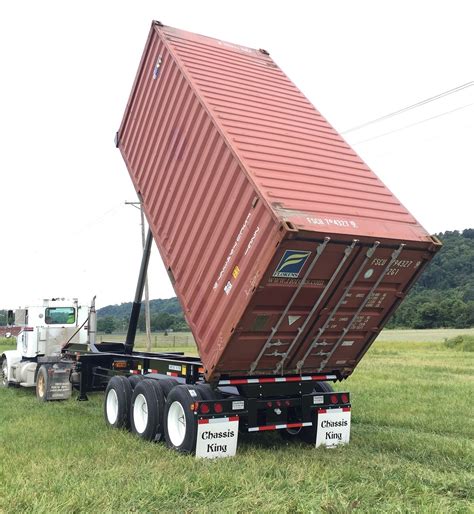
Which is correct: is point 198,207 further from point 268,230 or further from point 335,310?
point 335,310

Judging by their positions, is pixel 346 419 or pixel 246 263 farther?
pixel 346 419

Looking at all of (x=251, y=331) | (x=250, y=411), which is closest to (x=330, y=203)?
(x=251, y=331)

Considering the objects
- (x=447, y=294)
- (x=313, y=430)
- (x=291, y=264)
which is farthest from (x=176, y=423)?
(x=447, y=294)

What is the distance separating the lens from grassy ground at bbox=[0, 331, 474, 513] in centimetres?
516

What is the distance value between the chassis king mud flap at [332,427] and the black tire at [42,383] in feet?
22.2

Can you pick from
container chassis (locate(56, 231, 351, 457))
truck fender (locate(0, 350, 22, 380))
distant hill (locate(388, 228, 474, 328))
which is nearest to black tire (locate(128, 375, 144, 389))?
container chassis (locate(56, 231, 351, 457))

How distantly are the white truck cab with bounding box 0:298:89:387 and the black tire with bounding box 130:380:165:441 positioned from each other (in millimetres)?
5789

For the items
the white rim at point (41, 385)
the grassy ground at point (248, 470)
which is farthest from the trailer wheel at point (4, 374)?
the grassy ground at point (248, 470)

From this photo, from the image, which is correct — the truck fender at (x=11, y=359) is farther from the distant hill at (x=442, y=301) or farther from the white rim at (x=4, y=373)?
the distant hill at (x=442, y=301)

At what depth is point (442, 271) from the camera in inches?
3004

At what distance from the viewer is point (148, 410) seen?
27.5ft

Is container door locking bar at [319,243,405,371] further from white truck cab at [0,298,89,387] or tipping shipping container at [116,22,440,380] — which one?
white truck cab at [0,298,89,387]

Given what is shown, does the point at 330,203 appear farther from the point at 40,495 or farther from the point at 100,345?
the point at 100,345

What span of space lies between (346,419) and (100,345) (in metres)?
6.60
